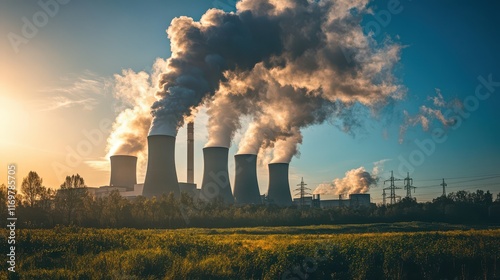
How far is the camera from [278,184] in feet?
175

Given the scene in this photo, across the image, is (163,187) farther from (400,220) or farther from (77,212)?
(400,220)

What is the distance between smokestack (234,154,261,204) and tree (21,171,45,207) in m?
19.3

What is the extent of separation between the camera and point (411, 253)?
13.7m

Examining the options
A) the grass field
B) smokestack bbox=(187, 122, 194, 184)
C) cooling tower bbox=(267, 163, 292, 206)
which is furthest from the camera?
smokestack bbox=(187, 122, 194, 184)

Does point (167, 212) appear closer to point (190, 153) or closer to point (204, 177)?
point (204, 177)

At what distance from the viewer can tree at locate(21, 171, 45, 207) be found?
1695 inches

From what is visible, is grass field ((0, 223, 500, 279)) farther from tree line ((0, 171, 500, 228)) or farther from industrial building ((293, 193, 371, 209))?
industrial building ((293, 193, 371, 209))

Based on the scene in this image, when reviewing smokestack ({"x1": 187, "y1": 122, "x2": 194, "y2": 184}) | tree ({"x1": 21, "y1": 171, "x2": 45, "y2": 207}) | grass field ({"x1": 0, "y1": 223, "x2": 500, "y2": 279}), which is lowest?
grass field ({"x1": 0, "y1": 223, "x2": 500, "y2": 279})

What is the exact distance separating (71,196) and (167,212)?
1109 cm

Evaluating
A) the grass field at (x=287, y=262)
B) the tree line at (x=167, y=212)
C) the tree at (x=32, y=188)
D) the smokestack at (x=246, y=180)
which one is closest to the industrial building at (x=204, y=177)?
the smokestack at (x=246, y=180)

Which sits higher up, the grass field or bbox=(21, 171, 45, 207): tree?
bbox=(21, 171, 45, 207): tree

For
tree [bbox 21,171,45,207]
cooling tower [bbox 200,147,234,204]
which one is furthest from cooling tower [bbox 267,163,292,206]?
tree [bbox 21,171,45,207]

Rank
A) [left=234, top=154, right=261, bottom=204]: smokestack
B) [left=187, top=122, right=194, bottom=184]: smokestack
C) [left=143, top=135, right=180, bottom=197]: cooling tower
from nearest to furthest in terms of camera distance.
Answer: [left=143, top=135, right=180, bottom=197]: cooling tower
[left=234, top=154, right=261, bottom=204]: smokestack
[left=187, top=122, right=194, bottom=184]: smokestack

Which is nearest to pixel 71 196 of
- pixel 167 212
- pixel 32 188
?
pixel 32 188
